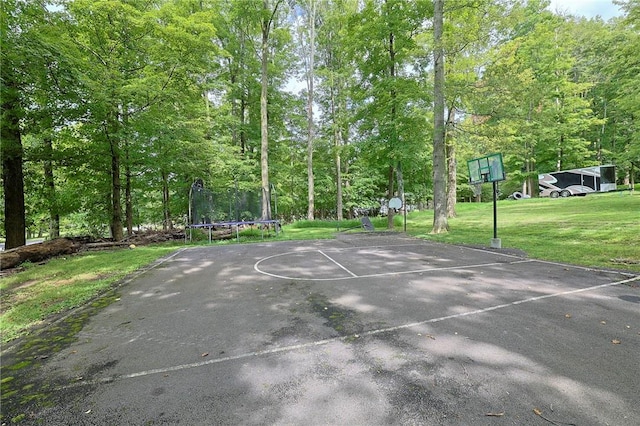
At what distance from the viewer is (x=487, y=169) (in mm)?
8656

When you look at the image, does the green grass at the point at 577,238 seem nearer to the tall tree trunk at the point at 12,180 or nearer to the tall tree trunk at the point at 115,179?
the tall tree trunk at the point at 115,179

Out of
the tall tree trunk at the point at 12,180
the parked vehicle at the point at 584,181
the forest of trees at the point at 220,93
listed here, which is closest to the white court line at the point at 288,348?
the forest of trees at the point at 220,93

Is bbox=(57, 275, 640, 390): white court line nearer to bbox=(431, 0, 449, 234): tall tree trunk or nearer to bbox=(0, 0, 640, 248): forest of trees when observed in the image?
bbox=(431, 0, 449, 234): tall tree trunk

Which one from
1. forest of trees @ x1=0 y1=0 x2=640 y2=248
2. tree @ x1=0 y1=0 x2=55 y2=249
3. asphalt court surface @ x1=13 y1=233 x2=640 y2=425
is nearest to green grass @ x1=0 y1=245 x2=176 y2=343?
asphalt court surface @ x1=13 y1=233 x2=640 y2=425

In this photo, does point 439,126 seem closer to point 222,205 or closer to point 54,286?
point 222,205

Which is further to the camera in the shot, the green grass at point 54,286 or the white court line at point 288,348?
the green grass at point 54,286

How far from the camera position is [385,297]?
14.2 feet

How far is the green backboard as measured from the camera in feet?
27.2

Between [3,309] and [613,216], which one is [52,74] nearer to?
[3,309]

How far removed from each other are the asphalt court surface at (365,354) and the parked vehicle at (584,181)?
73.9 ft

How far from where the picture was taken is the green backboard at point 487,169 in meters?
8.28

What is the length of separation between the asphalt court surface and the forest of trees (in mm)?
7785

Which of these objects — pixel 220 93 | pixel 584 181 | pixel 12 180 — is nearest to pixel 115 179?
pixel 12 180

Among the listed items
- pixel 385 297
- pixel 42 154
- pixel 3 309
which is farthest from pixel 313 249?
pixel 42 154
